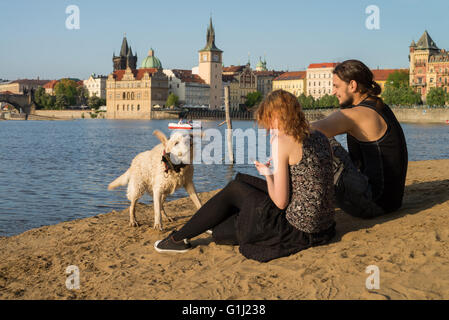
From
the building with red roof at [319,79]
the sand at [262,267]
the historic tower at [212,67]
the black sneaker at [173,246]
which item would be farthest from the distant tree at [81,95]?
the black sneaker at [173,246]

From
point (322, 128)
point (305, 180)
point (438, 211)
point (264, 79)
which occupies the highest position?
point (264, 79)

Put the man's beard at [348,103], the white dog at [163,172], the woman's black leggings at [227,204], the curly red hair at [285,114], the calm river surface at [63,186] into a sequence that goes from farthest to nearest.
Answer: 1. the calm river surface at [63,186]
2. the white dog at [163,172]
3. the man's beard at [348,103]
4. the woman's black leggings at [227,204]
5. the curly red hair at [285,114]

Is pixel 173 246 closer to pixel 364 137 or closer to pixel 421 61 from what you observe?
pixel 364 137

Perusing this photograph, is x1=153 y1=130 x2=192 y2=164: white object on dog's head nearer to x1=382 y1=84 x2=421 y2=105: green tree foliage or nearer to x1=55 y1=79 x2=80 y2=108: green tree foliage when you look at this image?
x1=382 y1=84 x2=421 y2=105: green tree foliage

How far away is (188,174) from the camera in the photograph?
6.05 metres

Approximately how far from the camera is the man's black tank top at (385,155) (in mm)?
4480

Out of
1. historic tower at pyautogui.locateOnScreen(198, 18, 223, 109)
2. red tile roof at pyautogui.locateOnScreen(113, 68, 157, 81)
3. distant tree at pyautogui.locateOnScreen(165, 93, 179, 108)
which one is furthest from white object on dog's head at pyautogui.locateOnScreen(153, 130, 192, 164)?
historic tower at pyautogui.locateOnScreen(198, 18, 223, 109)

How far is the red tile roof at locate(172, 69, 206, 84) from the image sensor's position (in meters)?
132

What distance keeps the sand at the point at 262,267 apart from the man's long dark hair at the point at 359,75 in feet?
4.04

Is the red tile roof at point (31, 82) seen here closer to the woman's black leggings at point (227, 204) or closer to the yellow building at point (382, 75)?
the yellow building at point (382, 75)

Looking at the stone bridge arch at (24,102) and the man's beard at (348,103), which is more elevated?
the stone bridge arch at (24,102)
